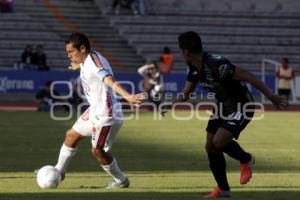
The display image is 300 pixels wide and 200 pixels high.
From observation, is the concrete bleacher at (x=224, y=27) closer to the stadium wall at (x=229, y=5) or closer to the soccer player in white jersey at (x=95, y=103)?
the stadium wall at (x=229, y=5)

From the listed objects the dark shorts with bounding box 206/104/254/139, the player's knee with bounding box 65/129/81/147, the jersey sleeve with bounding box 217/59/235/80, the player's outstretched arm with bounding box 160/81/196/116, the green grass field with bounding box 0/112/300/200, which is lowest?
the green grass field with bounding box 0/112/300/200

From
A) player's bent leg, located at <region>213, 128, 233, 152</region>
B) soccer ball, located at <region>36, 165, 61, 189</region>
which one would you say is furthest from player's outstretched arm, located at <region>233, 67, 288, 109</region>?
soccer ball, located at <region>36, 165, 61, 189</region>

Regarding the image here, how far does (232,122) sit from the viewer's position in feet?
37.0

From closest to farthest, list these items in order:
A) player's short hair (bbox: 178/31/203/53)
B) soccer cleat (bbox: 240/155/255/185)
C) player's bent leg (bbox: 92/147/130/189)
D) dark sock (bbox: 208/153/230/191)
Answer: player's short hair (bbox: 178/31/203/53) → dark sock (bbox: 208/153/230/191) → soccer cleat (bbox: 240/155/255/185) → player's bent leg (bbox: 92/147/130/189)

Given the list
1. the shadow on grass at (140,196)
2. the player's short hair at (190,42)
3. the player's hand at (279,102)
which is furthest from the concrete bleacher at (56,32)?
the player's hand at (279,102)

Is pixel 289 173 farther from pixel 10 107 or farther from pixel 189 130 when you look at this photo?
pixel 10 107

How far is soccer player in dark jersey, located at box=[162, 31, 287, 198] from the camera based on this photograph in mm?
11000

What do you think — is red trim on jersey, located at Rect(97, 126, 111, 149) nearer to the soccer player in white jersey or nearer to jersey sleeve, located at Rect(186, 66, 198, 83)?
the soccer player in white jersey

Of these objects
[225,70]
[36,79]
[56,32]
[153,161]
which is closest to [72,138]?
[225,70]

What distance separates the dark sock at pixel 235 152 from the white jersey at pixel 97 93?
4.88 feet

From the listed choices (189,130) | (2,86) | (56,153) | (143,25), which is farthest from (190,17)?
(56,153)

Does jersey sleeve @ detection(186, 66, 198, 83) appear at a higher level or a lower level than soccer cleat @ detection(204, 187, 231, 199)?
higher

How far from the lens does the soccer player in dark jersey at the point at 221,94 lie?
11000 mm

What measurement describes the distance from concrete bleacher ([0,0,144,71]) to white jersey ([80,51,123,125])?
2854 cm
